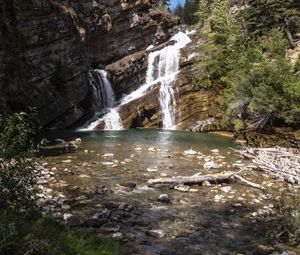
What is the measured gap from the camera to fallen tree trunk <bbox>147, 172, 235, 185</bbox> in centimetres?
1517

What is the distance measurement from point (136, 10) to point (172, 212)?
4334cm

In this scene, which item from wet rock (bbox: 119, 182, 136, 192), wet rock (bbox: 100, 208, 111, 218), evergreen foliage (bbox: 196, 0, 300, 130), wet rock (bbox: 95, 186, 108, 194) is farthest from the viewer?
evergreen foliage (bbox: 196, 0, 300, 130)

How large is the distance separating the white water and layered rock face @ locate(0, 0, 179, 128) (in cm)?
110

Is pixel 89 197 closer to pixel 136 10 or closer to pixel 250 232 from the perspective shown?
pixel 250 232

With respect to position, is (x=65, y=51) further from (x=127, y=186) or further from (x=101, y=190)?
(x=101, y=190)

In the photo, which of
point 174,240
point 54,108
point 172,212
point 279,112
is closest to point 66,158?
point 172,212

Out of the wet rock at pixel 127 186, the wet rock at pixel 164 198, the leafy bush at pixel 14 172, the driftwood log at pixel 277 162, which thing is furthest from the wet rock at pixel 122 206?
the driftwood log at pixel 277 162

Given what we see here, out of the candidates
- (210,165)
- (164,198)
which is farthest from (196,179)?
(210,165)

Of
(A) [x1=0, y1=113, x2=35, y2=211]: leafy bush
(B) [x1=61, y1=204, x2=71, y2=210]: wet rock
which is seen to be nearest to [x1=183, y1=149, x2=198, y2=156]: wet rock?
(B) [x1=61, y1=204, x2=71, y2=210]: wet rock

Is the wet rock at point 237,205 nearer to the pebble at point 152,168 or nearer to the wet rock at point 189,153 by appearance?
Answer: the pebble at point 152,168

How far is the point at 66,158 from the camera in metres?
19.8

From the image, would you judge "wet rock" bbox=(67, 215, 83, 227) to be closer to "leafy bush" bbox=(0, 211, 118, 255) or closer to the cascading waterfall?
"leafy bush" bbox=(0, 211, 118, 255)

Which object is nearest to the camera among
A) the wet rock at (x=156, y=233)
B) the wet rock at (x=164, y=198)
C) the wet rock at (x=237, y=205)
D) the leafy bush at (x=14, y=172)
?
the leafy bush at (x=14, y=172)

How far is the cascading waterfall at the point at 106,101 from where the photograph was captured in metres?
37.2
